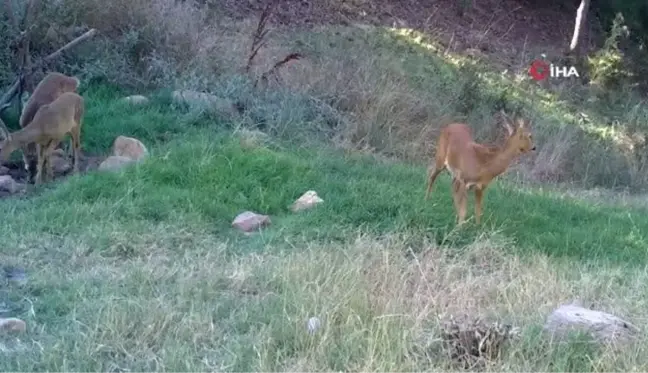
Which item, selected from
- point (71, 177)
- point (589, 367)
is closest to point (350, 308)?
point (589, 367)

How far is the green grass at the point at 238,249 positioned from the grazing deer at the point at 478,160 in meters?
0.23

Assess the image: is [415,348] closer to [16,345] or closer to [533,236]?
[16,345]

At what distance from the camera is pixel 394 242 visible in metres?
7.89

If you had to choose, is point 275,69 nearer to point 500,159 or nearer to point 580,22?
point 500,159

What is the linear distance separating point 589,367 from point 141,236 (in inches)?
154

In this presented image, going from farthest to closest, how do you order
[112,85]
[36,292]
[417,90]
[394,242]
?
[417,90] → [112,85] → [394,242] → [36,292]

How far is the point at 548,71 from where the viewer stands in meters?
22.0

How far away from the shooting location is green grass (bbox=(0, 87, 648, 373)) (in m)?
5.42

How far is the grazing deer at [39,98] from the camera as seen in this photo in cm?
1008

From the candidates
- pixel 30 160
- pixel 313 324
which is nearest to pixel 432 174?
pixel 30 160

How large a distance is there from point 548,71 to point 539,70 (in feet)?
1.10

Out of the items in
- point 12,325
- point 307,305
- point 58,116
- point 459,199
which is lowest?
point 58,116

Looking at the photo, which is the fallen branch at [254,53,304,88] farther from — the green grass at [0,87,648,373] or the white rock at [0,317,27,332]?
the white rock at [0,317,27,332]

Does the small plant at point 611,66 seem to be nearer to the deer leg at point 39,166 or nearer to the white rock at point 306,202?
the white rock at point 306,202
